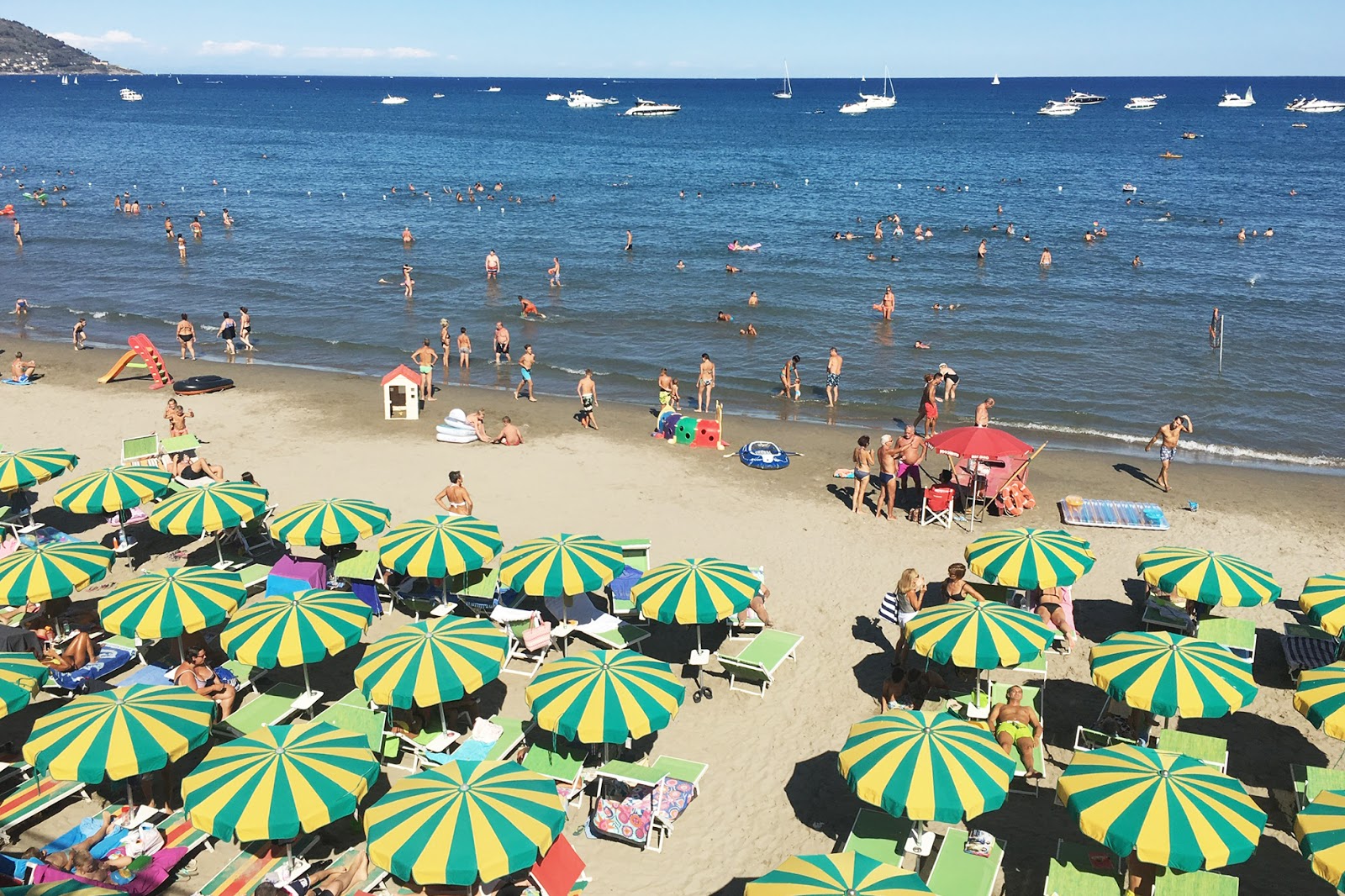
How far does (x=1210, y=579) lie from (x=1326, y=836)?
4783mm

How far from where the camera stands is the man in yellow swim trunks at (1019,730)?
10.6 m

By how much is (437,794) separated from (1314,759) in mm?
9653

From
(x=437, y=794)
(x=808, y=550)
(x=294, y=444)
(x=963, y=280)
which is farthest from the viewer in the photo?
(x=963, y=280)

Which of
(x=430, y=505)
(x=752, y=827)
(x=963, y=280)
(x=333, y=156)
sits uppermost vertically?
(x=333, y=156)

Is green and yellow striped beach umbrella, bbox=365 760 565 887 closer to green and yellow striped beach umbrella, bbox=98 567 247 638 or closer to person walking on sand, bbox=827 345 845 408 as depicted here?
green and yellow striped beach umbrella, bbox=98 567 247 638

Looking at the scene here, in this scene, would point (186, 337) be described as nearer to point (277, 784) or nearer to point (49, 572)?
point (49, 572)

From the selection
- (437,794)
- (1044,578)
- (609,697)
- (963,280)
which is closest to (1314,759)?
(1044,578)

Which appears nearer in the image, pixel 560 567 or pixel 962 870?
pixel 962 870

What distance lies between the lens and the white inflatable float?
819 inches

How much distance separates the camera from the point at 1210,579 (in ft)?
40.0

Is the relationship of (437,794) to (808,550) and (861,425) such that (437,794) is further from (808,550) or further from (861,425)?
(861,425)

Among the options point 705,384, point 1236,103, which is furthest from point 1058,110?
point 705,384

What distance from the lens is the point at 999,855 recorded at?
30.2 ft

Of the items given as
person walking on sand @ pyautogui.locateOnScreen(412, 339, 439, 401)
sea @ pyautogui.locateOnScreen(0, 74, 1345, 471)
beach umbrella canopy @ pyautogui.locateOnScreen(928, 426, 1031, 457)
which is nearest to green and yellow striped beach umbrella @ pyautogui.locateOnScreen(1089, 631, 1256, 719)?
beach umbrella canopy @ pyautogui.locateOnScreen(928, 426, 1031, 457)
